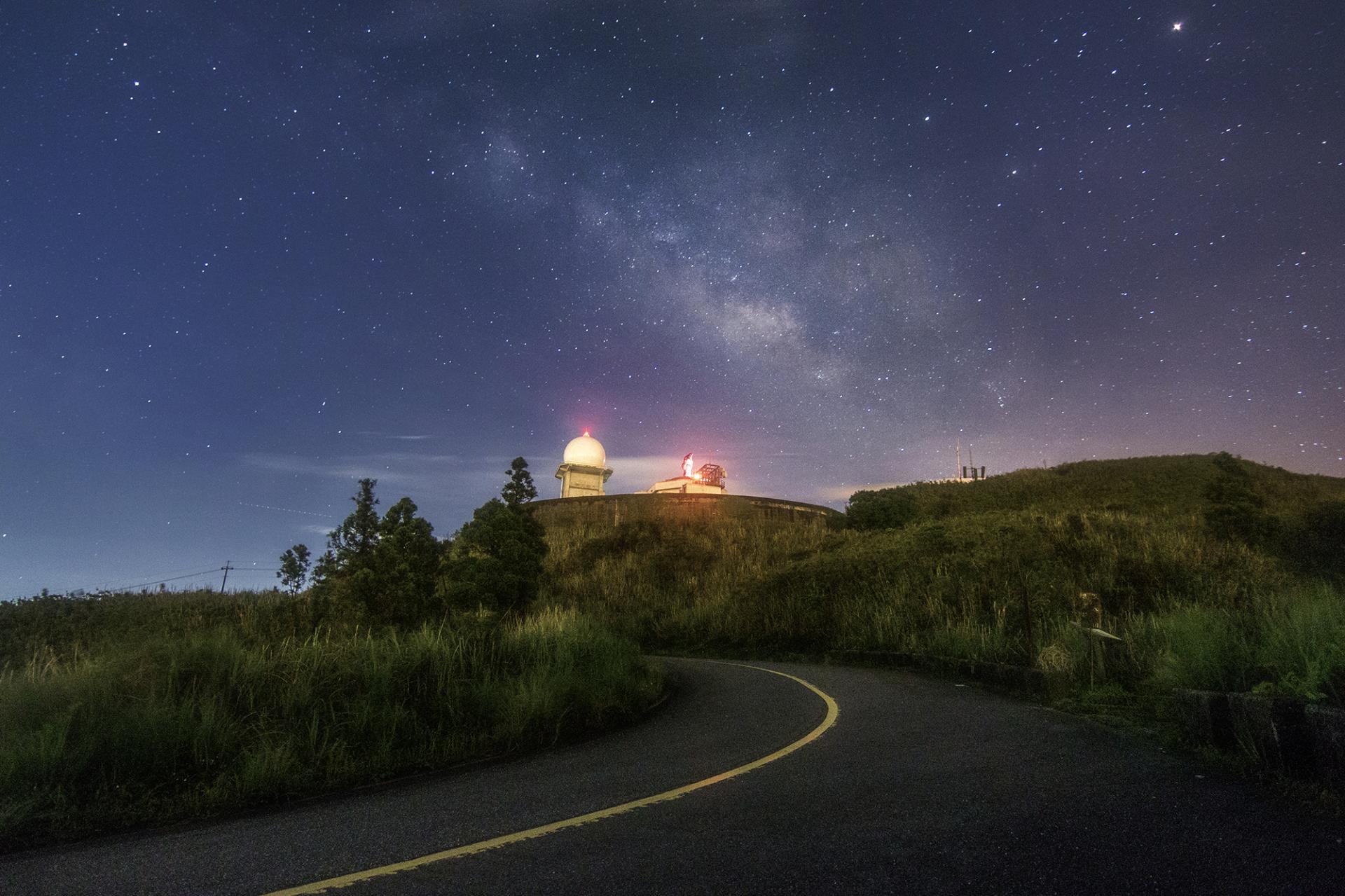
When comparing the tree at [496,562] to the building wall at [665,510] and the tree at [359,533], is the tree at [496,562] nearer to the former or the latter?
the tree at [359,533]

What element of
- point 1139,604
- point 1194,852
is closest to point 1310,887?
point 1194,852

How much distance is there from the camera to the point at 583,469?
2212 inches

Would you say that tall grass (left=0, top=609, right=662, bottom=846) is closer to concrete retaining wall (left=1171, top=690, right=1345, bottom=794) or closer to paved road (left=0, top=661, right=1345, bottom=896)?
paved road (left=0, top=661, right=1345, bottom=896)

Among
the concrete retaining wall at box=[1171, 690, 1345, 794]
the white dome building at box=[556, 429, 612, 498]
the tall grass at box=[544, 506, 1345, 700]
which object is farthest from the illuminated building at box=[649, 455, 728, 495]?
the concrete retaining wall at box=[1171, 690, 1345, 794]

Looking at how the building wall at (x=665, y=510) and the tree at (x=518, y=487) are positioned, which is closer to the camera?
the tree at (x=518, y=487)

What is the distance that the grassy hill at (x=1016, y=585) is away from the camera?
8.01 metres

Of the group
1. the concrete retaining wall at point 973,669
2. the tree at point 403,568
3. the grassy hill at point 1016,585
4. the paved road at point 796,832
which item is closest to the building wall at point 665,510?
the grassy hill at point 1016,585

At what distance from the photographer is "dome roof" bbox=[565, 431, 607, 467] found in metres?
56.5

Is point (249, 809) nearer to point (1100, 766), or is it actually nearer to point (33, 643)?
point (1100, 766)

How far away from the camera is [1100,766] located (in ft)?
19.8

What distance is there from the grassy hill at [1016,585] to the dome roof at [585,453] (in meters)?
19.3

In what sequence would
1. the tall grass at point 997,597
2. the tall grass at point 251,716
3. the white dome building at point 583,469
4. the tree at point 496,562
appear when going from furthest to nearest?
the white dome building at point 583,469
the tree at point 496,562
the tall grass at point 997,597
the tall grass at point 251,716

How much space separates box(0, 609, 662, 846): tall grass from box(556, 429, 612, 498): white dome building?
45066mm

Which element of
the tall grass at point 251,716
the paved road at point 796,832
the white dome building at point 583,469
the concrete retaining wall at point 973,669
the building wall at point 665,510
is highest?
the white dome building at point 583,469
